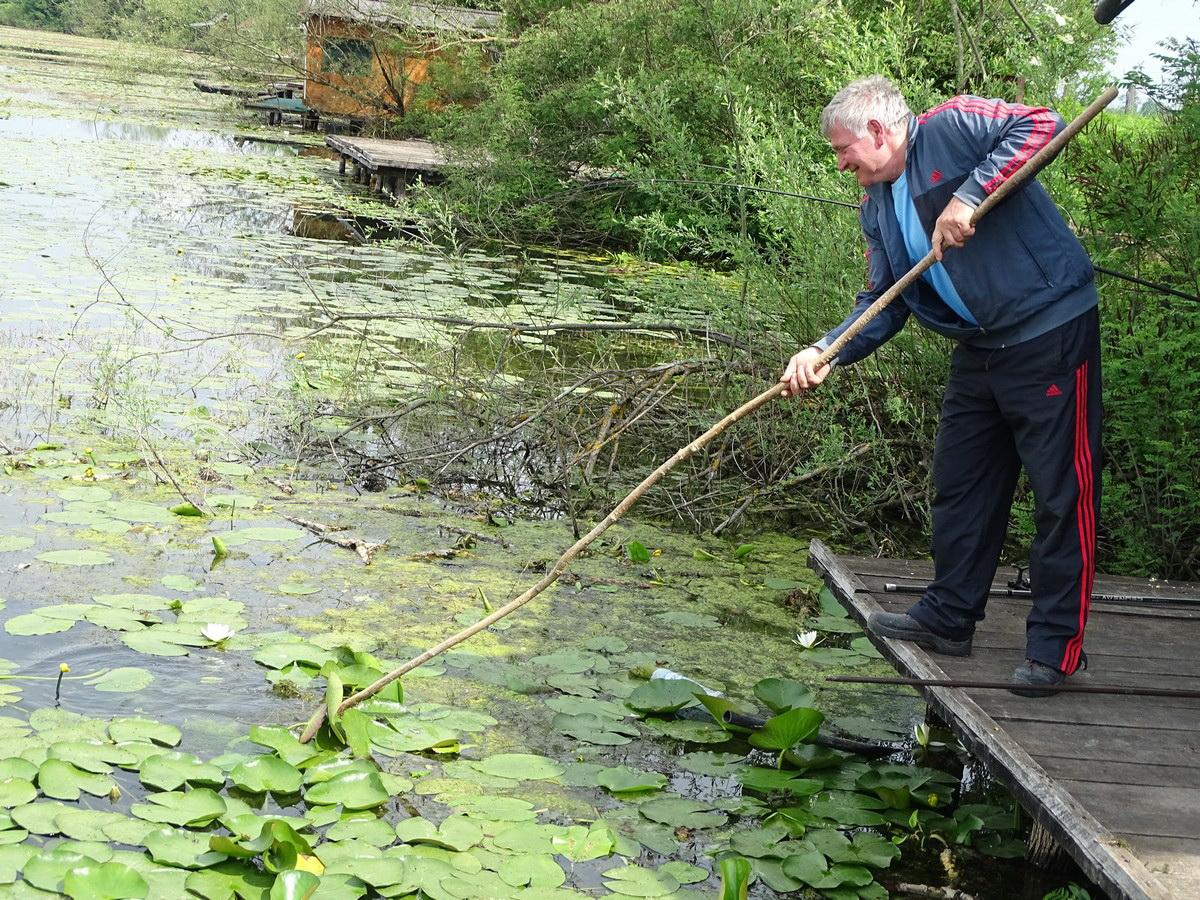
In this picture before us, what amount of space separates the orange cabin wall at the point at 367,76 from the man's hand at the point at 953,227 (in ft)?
76.8

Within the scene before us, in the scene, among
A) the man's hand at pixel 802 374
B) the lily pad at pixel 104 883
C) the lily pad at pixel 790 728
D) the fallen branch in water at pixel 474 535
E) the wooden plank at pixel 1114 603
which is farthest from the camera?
the fallen branch in water at pixel 474 535

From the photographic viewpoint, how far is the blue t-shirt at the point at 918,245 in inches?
133

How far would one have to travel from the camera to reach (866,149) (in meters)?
3.37

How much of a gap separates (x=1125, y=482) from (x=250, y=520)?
3.61 meters

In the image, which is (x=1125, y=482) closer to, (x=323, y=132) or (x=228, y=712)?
(x=228, y=712)

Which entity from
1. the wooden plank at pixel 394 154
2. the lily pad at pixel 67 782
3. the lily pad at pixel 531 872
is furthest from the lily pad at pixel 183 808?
the wooden plank at pixel 394 154

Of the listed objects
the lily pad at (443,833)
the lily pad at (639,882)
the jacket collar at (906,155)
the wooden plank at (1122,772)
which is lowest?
the lily pad at (639,882)

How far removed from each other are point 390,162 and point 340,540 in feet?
46.0

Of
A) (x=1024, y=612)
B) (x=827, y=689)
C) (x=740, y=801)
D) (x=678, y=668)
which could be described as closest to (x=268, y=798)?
(x=740, y=801)

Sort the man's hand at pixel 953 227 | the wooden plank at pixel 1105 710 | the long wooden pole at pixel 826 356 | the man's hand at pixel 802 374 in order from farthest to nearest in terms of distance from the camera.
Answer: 1. the man's hand at pixel 802 374
2. the wooden plank at pixel 1105 710
3. the man's hand at pixel 953 227
4. the long wooden pole at pixel 826 356

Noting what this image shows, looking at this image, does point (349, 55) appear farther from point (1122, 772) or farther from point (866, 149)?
point (1122, 772)

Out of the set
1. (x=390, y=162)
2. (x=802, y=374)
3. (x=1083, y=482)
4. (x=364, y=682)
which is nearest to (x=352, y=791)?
(x=364, y=682)

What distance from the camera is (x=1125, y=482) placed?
507cm

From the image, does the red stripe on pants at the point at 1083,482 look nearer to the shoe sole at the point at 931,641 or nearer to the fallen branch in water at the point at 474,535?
the shoe sole at the point at 931,641
